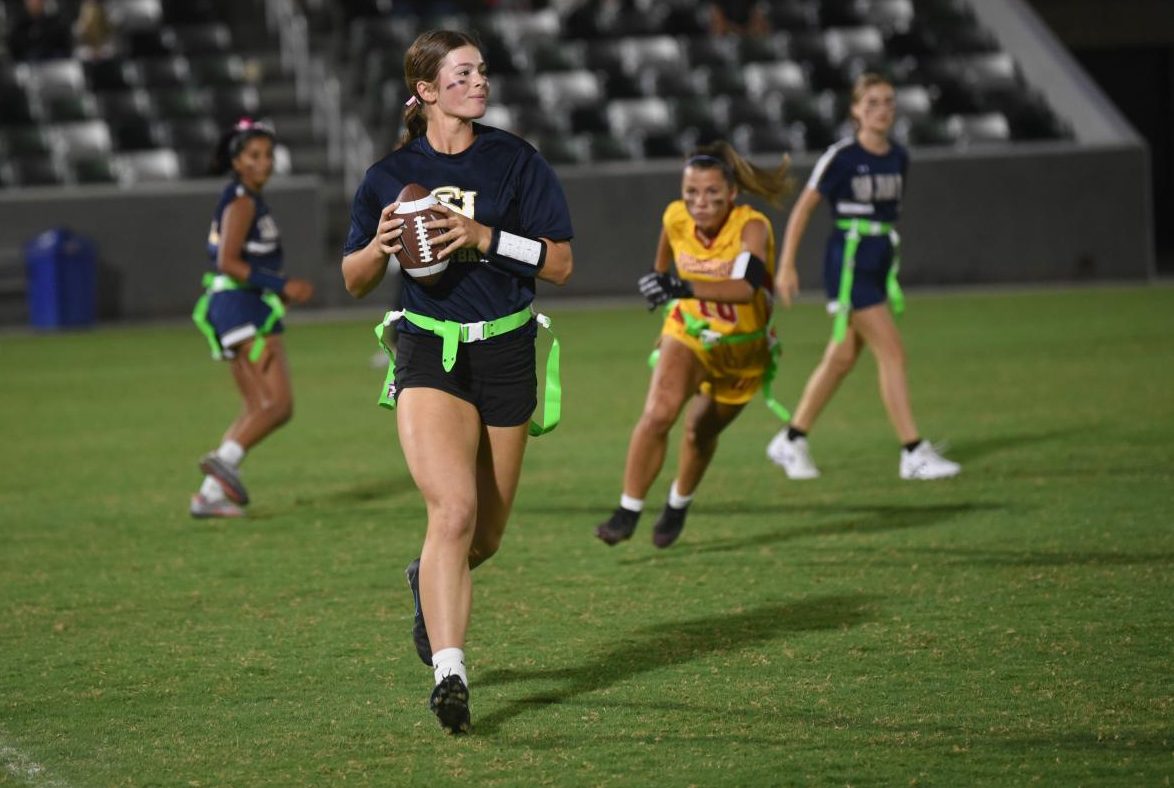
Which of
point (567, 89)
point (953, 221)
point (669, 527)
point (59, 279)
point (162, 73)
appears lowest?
point (59, 279)

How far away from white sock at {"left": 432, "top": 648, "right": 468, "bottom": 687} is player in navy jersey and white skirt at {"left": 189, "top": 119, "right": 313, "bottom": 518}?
14.6ft

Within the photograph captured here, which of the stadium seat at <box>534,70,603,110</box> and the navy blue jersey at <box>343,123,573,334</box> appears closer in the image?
the navy blue jersey at <box>343,123,573,334</box>

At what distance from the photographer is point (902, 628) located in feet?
21.8

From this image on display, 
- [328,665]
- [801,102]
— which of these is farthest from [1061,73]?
[328,665]

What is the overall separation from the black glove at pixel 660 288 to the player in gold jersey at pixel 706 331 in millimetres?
470

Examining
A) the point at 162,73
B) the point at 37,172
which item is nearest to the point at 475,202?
the point at 37,172

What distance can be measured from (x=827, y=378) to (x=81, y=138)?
15577mm

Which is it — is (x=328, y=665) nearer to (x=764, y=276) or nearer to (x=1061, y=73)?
(x=764, y=276)

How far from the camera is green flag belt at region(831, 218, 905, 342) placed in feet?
33.7

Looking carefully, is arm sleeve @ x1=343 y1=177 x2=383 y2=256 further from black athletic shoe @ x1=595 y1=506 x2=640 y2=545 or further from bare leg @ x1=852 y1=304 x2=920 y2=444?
bare leg @ x1=852 y1=304 x2=920 y2=444

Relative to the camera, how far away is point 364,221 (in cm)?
562

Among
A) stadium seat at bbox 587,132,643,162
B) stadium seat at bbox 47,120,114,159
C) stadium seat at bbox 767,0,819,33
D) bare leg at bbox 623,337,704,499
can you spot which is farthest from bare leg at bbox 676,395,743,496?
stadium seat at bbox 767,0,819,33

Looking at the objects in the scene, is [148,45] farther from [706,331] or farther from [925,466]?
[706,331]

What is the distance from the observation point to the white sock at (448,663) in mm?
5285
